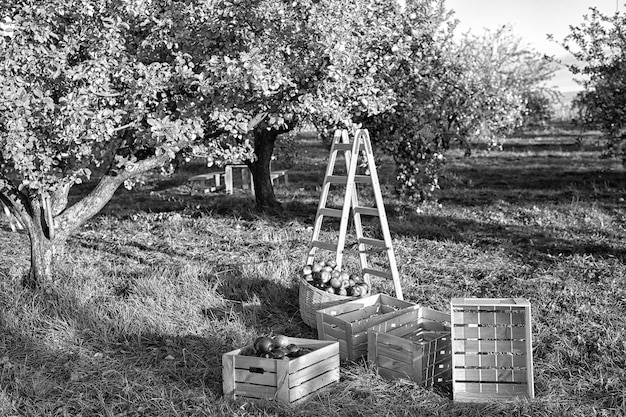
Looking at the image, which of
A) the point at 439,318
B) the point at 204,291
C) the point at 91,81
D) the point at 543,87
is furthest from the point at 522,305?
the point at 543,87

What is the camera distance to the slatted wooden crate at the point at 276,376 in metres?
4.21

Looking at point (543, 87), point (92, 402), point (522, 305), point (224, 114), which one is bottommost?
point (92, 402)

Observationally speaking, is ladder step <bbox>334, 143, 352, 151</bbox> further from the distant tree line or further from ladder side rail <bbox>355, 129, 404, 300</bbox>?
the distant tree line

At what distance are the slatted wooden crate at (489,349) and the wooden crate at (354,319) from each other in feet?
2.92

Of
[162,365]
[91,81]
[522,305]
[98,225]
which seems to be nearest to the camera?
[522,305]

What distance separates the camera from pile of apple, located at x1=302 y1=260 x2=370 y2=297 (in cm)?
574

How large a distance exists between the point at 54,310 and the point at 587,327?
444 centimetres

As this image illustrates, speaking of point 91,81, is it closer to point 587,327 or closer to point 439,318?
point 439,318

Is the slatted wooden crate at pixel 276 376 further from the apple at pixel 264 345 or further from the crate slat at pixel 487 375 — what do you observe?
the crate slat at pixel 487 375

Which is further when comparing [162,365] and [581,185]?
[581,185]

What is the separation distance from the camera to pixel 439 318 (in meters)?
5.21

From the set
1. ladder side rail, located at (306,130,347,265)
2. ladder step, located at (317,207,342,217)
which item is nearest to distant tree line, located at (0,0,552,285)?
ladder side rail, located at (306,130,347,265)

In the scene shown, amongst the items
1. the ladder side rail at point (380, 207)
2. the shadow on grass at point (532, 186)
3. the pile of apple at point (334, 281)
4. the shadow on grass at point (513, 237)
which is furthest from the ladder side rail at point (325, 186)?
the shadow on grass at point (532, 186)

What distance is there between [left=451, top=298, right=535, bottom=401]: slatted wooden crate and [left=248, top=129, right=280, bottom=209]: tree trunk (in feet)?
23.9
